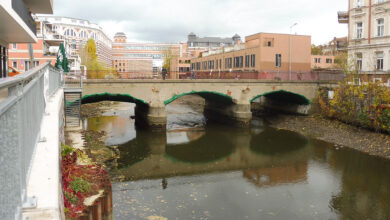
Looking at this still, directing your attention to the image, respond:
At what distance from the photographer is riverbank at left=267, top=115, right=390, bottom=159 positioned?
22.2 metres

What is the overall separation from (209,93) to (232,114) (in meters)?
3.23

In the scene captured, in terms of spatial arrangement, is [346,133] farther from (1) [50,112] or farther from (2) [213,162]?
(1) [50,112]

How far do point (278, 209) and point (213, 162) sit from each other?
7.51m

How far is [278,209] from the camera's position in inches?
516

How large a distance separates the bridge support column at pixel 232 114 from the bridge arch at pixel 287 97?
1.47 meters

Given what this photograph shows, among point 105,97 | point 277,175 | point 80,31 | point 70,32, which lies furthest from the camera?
point 80,31

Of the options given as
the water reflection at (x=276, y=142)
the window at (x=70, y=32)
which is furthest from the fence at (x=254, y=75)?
the window at (x=70, y=32)

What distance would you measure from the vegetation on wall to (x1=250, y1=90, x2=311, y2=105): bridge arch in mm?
3086

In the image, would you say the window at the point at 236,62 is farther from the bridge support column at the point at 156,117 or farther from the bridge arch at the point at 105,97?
the bridge support column at the point at 156,117

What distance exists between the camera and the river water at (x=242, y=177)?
13.0 metres

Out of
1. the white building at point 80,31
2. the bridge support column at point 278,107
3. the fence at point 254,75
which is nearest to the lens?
the fence at point 254,75

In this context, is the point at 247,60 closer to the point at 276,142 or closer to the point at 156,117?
the point at 156,117

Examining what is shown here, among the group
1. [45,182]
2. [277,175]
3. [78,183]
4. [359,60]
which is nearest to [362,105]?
[359,60]

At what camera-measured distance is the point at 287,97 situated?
37562 millimetres
